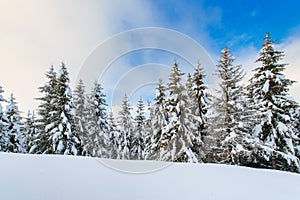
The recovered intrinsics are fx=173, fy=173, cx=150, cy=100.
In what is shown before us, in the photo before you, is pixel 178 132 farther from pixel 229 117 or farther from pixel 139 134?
pixel 139 134

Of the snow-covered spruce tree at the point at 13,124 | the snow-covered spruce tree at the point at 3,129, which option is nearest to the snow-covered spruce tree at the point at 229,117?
the snow-covered spruce tree at the point at 3,129

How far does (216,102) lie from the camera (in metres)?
13.7

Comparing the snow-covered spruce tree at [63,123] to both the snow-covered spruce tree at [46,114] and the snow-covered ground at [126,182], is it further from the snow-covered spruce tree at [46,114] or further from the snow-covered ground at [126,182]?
the snow-covered ground at [126,182]

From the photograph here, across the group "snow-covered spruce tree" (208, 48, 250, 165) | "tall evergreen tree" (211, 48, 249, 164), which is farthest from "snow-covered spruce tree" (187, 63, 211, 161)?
"tall evergreen tree" (211, 48, 249, 164)

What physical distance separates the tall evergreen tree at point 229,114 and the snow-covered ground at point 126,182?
761cm

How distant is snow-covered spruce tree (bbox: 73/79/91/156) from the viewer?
53.2 ft

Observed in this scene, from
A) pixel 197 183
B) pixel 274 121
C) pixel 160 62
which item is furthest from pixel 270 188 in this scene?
pixel 274 121

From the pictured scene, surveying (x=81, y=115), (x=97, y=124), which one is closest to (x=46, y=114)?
(x=81, y=115)

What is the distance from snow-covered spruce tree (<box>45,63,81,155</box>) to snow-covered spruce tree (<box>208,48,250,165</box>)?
11.3m

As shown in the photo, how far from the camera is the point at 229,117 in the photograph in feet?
42.9

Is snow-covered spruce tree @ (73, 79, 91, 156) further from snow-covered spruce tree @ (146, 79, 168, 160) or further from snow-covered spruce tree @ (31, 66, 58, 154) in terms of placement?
snow-covered spruce tree @ (146, 79, 168, 160)

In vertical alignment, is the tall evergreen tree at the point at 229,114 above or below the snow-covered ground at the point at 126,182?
above

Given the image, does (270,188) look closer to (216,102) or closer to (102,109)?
(216,102)

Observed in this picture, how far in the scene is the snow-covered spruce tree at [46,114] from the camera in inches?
557
